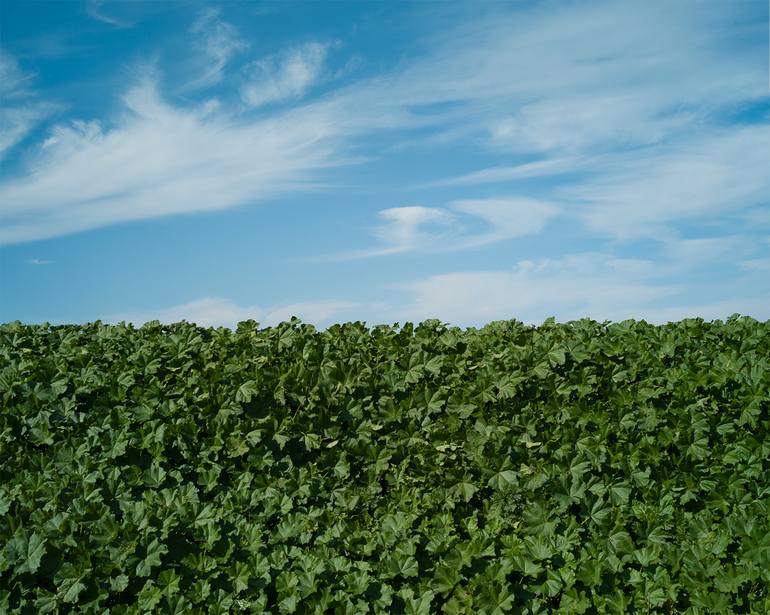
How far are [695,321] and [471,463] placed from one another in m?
3.19

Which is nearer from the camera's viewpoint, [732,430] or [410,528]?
[410,528]

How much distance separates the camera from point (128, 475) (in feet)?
18.2

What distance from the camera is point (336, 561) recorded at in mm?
4746

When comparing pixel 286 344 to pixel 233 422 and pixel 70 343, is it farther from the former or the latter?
pixel 70 343

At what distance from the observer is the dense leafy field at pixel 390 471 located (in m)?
4.60

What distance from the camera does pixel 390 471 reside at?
595cm

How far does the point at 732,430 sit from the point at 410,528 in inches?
118

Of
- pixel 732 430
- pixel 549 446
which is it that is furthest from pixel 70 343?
pixel 732 430

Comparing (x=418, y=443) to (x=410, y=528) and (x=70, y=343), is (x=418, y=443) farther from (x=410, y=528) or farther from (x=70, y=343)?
(x=70, y=343)

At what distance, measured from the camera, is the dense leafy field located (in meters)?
4.60

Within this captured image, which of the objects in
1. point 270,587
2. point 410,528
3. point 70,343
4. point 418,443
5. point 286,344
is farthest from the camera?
point 70,343

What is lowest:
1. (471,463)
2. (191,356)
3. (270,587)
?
(270,587)

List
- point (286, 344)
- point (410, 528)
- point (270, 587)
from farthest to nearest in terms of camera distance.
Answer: point (286, 344) < point (410, 528) < point (270, 587)

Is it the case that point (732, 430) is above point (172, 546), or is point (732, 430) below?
above
